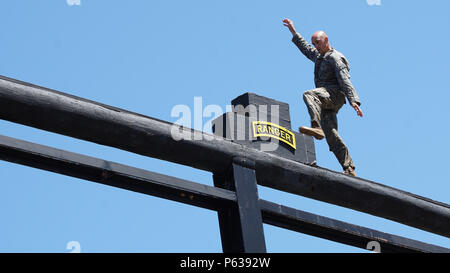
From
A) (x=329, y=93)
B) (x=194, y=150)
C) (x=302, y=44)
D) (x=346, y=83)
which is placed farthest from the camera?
(x=302, y=44)

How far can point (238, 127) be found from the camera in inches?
289

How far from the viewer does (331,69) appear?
924cm

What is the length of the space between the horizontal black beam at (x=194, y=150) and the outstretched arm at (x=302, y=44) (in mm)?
2318

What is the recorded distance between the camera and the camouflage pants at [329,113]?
8820 mm

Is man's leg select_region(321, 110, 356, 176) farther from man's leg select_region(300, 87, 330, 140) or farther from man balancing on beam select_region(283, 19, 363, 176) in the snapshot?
man's leg select_region(300, 87, 330, 140)

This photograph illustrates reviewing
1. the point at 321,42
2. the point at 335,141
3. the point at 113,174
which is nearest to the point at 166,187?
the point at 113,174

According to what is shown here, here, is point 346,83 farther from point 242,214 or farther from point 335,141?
point 242,214

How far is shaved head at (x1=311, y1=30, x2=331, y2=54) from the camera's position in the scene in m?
9.42

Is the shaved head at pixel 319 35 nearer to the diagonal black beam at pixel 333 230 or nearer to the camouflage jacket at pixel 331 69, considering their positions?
the camouflage jacket at pixel 331 69

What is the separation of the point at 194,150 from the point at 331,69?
2911 millimetres

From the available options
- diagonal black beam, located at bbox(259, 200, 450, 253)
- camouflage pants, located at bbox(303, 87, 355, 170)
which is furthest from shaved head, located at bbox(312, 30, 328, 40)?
diagonal black beam, located at bbox(259, 200, 450, 253)
